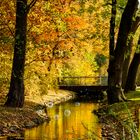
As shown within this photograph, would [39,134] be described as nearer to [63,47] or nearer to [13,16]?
[13,16]

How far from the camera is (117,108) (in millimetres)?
22875

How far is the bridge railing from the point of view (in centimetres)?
5491

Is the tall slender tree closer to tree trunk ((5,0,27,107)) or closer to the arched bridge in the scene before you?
tree trunk ((5,0,27,107))

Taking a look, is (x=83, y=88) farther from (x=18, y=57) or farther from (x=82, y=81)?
(x=18, y=57)

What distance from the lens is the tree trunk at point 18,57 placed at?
23.0m

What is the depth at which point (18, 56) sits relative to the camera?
2306 centimetres

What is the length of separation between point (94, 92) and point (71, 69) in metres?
5.93

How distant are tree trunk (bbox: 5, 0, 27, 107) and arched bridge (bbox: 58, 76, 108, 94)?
1033 inches

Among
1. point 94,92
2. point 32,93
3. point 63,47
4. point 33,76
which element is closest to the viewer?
point 33,76

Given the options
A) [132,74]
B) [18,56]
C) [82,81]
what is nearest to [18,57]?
[18,56]

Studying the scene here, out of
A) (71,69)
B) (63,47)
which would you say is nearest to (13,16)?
(63,47)

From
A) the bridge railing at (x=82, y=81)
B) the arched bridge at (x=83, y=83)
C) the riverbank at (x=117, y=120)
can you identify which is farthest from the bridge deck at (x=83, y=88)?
the riverbank at (x=117, y=120)

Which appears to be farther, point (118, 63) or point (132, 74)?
point (132, 74)

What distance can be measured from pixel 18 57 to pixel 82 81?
112ft
